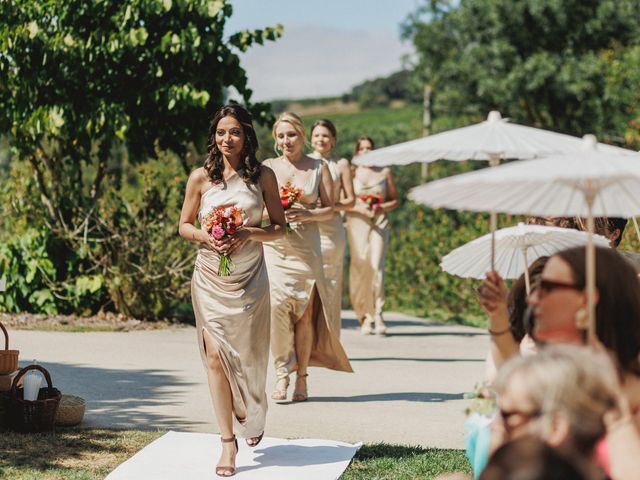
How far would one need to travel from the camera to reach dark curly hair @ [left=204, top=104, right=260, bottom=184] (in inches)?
249

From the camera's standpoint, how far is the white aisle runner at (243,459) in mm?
6004

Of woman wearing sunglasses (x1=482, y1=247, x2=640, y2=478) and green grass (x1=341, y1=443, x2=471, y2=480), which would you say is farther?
green grass (x1=341, y1=443, x2=471, y2=480)

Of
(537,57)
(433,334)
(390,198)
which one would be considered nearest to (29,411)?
(390,198)

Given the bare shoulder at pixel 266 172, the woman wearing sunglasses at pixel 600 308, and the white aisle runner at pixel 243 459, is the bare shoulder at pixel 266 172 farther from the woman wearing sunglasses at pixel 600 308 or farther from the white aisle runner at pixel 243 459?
the woman wearing sunglasses at pixel 600 308

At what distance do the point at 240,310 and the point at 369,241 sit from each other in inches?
281

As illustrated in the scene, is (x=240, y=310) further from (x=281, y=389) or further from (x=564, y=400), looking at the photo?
(x=564, y=400)

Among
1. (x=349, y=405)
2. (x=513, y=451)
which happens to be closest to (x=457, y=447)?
(x=349, y=405)

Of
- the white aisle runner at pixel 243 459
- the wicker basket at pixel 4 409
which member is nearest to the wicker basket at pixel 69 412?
the wicker basket at pixel 4 409

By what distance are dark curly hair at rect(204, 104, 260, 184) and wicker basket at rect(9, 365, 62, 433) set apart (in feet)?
5.88

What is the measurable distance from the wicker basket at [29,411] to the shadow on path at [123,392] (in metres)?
0.42

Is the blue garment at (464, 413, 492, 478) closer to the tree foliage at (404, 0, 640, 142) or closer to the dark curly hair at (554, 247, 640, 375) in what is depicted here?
the dark curly hair at (554, 247, 640, 375)

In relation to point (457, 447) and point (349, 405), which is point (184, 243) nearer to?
point (349, 405)

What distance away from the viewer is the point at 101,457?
246 inches

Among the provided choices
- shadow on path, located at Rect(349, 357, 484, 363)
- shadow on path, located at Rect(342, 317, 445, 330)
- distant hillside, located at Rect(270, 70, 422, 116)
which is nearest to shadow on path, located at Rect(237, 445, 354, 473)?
shadow on path, located at Rect(349, 357, 484, 363)
